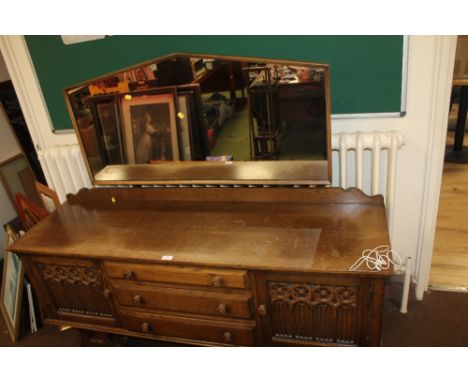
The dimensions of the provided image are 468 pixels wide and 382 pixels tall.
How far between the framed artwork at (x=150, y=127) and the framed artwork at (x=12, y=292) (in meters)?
0.93

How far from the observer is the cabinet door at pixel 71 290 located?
1585mm

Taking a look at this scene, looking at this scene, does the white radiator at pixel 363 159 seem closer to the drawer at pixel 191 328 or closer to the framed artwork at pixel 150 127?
the framed artwork at pixel 150 127

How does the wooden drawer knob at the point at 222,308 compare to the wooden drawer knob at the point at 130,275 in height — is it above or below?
below

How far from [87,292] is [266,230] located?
0.85 metres

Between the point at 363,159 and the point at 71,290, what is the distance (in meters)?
1.44

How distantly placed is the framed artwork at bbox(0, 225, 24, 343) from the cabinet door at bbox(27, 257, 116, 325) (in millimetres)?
373

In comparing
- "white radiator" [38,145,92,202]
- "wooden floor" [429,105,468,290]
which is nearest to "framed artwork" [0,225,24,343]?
"white radiator" [38,145,92,202]

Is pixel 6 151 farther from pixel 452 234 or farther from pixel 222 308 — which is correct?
pixel 452 234

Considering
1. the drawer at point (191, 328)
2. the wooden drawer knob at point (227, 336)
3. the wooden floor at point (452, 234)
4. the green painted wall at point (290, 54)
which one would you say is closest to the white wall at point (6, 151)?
the green painted wall at point (290, 54)

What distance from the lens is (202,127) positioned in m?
1.58

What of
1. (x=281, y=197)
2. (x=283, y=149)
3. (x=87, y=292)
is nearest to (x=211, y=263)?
(x=281, y=197)

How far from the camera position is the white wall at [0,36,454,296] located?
1.47 m

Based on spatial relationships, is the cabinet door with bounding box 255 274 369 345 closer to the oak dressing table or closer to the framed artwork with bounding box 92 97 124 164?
the oak dressing table
